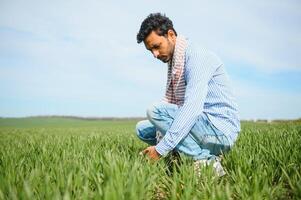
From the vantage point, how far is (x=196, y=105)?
3.18 metres

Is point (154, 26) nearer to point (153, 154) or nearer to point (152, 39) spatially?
point (152, 39)

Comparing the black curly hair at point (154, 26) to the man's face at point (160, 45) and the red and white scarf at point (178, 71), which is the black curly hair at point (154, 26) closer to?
the man's face at point (160, 45)

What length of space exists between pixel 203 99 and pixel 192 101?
0.34 feet

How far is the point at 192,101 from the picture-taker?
10.4 ft

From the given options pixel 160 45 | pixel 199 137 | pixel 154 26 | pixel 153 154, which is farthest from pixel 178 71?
pixel 153 154

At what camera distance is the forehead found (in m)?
3.57

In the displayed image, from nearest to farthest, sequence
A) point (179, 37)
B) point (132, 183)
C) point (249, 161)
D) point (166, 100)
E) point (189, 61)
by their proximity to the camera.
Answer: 1. point (132, 183)
2. point (249, 161)
3. point (189, 61)
4. point (179, 37)
5. point (166, 100)

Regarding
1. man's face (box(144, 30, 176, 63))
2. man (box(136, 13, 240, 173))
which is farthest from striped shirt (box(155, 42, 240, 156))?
man's face (box(144, 30, 176, 63))

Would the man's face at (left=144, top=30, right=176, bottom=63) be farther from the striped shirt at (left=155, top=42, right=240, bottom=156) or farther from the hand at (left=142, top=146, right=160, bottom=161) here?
the hand at (left=142, top=146, right=160, bottom=161)

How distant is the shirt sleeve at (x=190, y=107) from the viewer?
10.4 ft

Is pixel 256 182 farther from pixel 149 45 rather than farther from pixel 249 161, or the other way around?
pixel 149 45

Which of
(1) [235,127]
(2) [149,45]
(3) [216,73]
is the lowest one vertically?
(1) [235,127]

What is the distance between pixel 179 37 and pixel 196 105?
2.65 ft

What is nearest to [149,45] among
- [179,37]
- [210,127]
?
[179,37]
